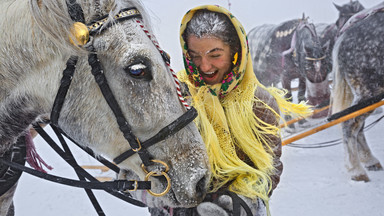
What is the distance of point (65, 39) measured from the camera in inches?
42.3

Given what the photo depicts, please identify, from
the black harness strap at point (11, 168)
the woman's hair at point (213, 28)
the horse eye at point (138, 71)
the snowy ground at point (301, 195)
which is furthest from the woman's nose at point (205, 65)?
the snowy ground at point (301, 195)

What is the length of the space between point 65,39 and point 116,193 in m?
0.81

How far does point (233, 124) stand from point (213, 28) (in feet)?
1.54

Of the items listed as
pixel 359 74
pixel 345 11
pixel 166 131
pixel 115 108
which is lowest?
pixel 359 74

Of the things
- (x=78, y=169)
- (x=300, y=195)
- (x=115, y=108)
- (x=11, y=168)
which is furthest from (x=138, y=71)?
(x=300, y=195)

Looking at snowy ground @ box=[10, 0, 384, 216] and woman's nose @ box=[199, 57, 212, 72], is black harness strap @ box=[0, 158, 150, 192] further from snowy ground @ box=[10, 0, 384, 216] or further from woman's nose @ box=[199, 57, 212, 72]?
A: snowy ground @ box=[10, 0, 384, 216]

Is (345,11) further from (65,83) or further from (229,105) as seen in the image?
(65,83)

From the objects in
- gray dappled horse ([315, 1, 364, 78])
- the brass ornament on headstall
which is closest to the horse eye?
the brass ornament on headstall

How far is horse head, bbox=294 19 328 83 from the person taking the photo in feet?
19.0

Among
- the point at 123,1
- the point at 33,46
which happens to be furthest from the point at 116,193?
the point at 123,1

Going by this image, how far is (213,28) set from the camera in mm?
1466

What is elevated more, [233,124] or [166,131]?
[166,131]

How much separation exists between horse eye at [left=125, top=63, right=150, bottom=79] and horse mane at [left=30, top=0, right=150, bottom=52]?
0.59 ft

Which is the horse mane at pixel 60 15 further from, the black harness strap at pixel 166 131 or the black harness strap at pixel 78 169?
the black harness strap at pixel 78 169
